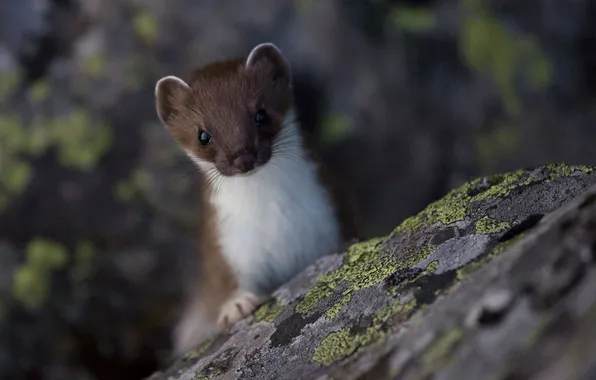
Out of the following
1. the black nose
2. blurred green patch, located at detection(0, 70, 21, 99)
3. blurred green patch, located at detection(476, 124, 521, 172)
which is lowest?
blurred green patch, located at detection(476, 124, 521, 172)

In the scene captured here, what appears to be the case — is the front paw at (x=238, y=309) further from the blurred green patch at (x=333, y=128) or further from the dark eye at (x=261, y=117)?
the blurred green patch at (x=333, y=128)

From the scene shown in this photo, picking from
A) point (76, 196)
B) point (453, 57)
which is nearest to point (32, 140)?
point (76, 196)

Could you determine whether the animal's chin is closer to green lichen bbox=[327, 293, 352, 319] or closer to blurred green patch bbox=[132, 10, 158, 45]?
green lichen bbox=[327, 293, 352, 319]

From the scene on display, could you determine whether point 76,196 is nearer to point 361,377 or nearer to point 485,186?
point 485,186

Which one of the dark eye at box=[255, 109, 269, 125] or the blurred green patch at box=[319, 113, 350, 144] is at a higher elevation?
the dark eye at box=[255, 109, 269, 125]

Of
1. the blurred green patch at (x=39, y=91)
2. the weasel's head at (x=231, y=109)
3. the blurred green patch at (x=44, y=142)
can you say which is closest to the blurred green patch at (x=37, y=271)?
the blurred green patch at (x=44, y=142)

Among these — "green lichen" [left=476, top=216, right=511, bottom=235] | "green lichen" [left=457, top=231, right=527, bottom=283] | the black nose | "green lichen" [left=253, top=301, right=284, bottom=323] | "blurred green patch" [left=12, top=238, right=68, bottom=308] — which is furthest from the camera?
"blurred green patch" [left=12, top=238, right=68, bottom=308]

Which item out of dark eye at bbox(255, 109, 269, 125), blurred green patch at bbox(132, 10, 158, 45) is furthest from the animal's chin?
blurred green patch at bbox(132, 10, 158, 45)
